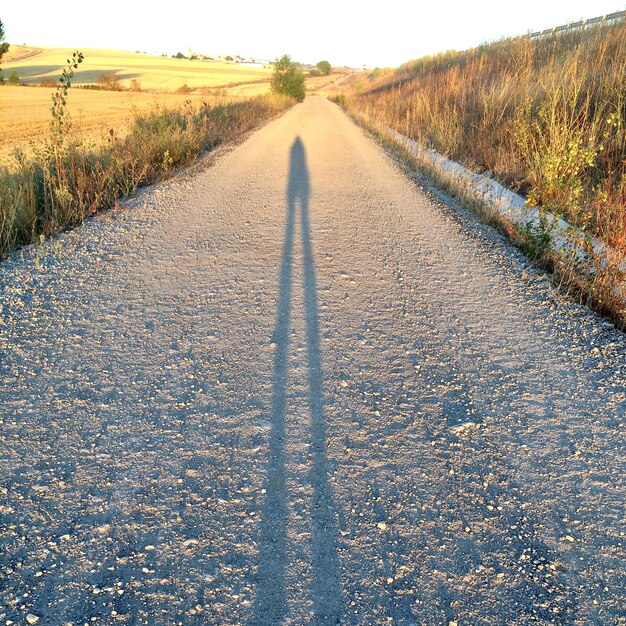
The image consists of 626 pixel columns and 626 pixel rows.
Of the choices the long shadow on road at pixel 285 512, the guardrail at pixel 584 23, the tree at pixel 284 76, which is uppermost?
the tree at pixel 284 76

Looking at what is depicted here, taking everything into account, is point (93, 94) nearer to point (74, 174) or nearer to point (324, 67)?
point (74, 174)

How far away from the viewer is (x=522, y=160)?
7.80m

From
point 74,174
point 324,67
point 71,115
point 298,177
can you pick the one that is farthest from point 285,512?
point 324,67

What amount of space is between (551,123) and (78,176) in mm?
6777

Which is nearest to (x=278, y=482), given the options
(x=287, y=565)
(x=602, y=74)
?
(x=287, y=565)

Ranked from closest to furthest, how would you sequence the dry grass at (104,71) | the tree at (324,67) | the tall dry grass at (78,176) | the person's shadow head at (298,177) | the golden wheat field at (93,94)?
the tall dry grass at (78,176) → the person's shadow head at (298,177) → the golden wheat field at (93,94) → the dry grass at (104,71) → the tree at (324,67)

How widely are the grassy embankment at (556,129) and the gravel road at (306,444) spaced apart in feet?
2.35

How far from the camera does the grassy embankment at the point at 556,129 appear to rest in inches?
172

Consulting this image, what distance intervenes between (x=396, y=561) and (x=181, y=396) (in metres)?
1.64

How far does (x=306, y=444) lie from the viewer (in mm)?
2553

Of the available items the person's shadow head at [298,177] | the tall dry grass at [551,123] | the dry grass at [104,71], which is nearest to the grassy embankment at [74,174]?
the person's shadow head at [298,177]

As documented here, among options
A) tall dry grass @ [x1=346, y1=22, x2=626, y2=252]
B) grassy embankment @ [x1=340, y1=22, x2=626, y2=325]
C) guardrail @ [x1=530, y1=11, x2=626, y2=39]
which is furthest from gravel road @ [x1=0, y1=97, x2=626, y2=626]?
guardrail @ [x1=530, y1=11, x2=626, y2=39]

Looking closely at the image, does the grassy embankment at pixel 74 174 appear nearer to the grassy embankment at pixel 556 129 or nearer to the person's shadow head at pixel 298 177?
the person's shadow head at pixel 298 177

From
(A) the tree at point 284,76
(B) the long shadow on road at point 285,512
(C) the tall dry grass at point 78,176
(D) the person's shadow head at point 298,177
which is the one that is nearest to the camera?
(B) the long shadow on road at point 285,512
